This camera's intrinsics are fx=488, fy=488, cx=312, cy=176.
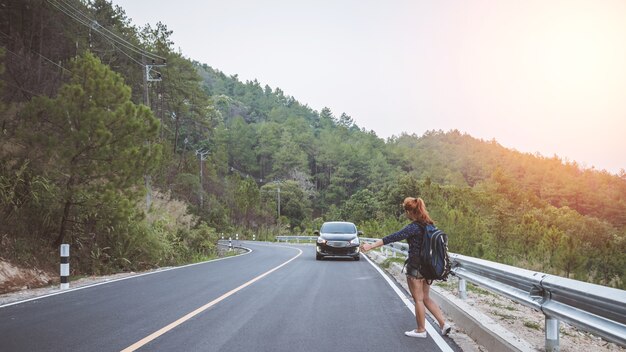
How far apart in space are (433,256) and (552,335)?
4.91ft

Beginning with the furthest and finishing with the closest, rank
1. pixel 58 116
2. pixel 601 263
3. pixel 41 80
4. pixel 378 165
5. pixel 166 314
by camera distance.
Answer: pixel 378 165 < pixel 41 80 < pixel 601 263 < pixel 58 116 < pixel 166 314

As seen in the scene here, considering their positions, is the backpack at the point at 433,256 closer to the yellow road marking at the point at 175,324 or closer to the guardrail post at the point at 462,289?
the guardrail post at the point at 462,289

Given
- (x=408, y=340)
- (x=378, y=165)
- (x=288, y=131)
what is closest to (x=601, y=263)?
(x=408, y=340)

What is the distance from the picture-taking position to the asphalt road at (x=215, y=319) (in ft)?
19.0

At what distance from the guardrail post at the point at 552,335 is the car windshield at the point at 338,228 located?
17097mm

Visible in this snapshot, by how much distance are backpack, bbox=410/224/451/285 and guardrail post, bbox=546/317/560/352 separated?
4.02 ft

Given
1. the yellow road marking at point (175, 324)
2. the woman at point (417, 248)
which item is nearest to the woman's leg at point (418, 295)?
the woman at point (417, 248)

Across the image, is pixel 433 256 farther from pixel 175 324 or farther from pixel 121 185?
pixel 121 185

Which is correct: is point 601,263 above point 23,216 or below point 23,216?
below

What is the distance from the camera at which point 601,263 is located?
2291 centimetres

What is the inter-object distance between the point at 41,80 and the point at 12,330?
2483 cm

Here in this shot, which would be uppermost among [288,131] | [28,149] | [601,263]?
[288,131]

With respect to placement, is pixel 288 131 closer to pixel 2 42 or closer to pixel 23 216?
pixel 2 42

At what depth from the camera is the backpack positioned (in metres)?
5.88
